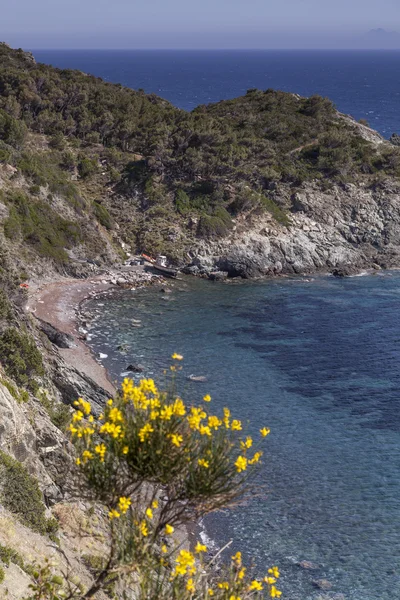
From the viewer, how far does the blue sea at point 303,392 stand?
2944 centimetres

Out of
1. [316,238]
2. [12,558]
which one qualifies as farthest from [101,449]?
[316,238]

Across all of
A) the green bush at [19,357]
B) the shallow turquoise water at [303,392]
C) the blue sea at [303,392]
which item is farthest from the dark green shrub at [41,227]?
the green bush at [19,357]

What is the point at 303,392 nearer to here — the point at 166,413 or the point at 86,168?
the point at 166,413

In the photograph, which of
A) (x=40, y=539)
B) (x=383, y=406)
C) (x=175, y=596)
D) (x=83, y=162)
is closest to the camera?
(x=175, y=596)

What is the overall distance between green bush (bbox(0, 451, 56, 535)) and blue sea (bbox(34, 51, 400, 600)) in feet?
38.3

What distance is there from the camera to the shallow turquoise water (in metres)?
29.5

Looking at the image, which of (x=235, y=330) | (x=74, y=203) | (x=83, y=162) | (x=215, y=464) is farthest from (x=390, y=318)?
(x=215, y=464)

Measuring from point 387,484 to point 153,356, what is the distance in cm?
2125

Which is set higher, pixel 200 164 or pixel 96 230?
pixel 200 164

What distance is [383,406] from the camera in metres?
43.3

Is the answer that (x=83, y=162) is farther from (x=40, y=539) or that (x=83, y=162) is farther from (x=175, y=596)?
(x=175, y=596)

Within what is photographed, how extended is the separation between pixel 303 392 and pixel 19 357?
71.4ft

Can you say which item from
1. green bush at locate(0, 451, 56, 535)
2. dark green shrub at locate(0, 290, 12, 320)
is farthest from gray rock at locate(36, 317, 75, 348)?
green bush at locate(0, 451, 56, 535)

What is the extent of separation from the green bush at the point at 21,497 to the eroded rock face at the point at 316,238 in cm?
5059
